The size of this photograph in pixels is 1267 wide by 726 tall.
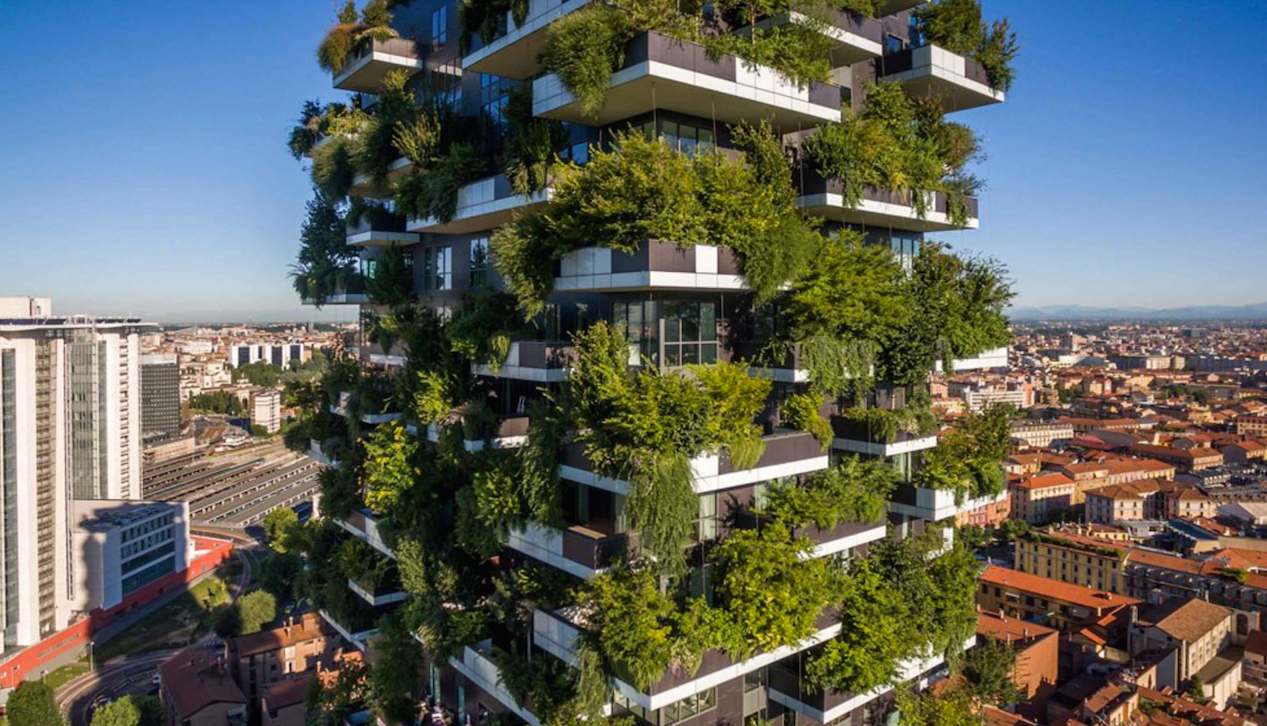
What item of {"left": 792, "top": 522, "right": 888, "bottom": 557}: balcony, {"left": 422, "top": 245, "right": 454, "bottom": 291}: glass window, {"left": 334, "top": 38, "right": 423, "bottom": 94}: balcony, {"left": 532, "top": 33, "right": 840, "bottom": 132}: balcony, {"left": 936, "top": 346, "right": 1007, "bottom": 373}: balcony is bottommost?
{"left": 792, "top": 522, "right": 888, "bottom": 557}: balcony

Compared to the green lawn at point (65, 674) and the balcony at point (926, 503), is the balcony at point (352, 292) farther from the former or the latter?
the green lawn at point (65, 674)

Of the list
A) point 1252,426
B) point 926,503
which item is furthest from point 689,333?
point 1252,426

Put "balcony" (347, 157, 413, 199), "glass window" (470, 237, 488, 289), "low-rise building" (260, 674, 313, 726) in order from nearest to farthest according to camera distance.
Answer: "glass window" (470, 237, 488, 289), "balcony" (347, 157, 413, 199), "low-rise building" (260, 674, 313, 726)

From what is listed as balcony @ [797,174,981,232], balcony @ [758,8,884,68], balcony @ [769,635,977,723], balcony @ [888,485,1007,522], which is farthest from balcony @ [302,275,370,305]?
balcony @ [888,485,1007,522]

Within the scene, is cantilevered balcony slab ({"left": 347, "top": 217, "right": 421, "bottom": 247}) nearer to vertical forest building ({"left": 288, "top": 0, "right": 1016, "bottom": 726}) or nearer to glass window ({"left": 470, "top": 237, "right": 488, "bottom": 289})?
vertical forest building ({"left": 288, "top": 0, "right": 1016, "bottom": 726})

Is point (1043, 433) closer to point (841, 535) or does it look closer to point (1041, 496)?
point (1041, 496)

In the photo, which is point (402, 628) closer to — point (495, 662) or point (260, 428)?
point (495, 662)

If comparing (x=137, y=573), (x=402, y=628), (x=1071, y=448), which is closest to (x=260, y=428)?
(x=137, y=573)
